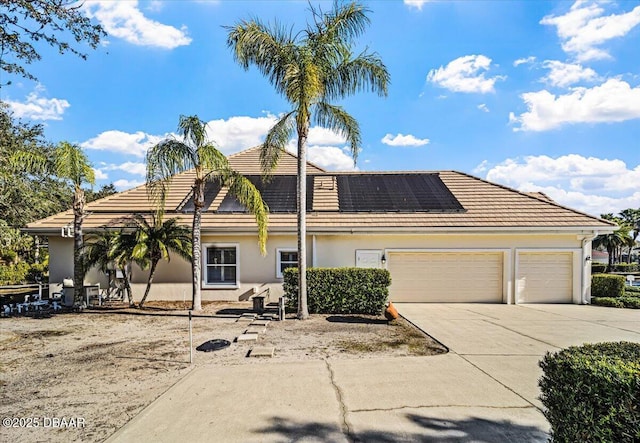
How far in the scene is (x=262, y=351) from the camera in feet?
23.5

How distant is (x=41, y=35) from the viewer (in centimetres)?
808

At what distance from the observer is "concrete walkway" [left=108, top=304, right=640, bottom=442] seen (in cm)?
407

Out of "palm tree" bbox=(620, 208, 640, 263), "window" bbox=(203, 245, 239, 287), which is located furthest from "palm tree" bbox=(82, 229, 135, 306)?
"palm tree" bbox=(620, 208, 640, 263)

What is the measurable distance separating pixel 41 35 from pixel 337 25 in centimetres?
693

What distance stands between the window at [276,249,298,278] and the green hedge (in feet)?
7.10

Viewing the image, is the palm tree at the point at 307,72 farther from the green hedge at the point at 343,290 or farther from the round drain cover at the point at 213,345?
the round drain cover at the point at 213,345

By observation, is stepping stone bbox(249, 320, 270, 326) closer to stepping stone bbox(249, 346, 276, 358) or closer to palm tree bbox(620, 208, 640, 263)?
stepping stone bbox(249, 346, 276, 358)

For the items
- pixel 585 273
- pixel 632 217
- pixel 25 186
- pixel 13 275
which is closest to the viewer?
pixel 585 273

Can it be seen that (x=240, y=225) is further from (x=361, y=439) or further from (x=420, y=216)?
(x=361, y=439)

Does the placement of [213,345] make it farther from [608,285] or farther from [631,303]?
[608,285]

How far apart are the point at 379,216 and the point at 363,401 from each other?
975cm

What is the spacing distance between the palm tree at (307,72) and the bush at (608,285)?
11.9 meters

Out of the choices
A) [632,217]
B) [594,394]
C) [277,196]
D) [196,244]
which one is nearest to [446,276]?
[277,196]

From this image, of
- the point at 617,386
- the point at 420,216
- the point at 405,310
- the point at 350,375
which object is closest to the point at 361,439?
the point at 350,375
